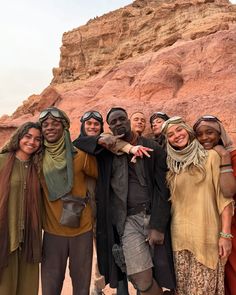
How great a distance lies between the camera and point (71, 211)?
2.63 meters

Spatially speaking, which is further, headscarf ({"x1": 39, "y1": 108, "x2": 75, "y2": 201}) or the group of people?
headscarf ({"x1": 39, "y1": 108, "x2": 75, "y2": 201})

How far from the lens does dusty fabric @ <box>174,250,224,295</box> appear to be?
2465mm

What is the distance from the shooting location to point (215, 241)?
8.18ft

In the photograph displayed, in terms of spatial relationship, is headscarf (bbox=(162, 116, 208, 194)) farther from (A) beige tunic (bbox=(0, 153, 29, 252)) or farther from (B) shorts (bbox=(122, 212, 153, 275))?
(A) beige tunic (bbox=(0, 153, 29, 252))

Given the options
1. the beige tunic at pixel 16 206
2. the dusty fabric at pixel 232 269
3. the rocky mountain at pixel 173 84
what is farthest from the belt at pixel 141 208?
the rocky mountain at pixel 173 84

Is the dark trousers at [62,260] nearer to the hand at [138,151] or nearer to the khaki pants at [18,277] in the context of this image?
the khaki pants at [18,277]

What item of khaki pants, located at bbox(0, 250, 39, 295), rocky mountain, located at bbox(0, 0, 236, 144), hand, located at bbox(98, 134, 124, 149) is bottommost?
khaki pants, located at bbox(0, 250, 39, 295)

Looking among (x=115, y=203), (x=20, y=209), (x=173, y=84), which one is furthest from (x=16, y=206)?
(x=173, y=84)

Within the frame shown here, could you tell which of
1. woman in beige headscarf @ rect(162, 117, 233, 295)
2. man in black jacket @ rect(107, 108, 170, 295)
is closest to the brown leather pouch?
man in black jacket @ rect(107, 108, 170, 295)

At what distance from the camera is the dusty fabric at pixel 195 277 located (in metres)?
2.46

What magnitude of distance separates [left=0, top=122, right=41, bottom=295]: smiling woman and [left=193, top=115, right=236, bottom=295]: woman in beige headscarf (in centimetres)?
157

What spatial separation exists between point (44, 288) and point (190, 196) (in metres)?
1.57

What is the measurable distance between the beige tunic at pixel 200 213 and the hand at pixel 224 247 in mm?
33

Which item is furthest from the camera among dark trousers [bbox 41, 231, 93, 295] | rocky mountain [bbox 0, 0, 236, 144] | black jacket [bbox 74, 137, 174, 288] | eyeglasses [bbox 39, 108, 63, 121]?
rocky mountain [bbox 0, 0, 236, 144]
